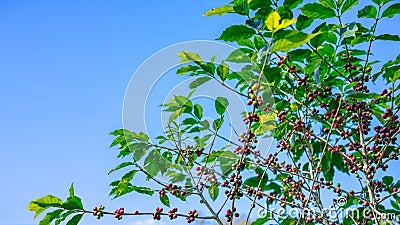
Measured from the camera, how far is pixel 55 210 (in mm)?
1448

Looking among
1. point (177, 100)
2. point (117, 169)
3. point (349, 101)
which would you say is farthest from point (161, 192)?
point (349, 101)

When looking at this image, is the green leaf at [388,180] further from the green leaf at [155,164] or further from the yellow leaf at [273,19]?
the yellow leaf at [273,19]

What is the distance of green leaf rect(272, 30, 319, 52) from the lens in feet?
3.40

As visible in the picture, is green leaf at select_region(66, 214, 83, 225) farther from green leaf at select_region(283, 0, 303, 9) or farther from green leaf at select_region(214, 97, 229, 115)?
green leaf at select_region(283, 0, 303, 9)

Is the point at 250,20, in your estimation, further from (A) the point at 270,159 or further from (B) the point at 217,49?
(A) the point at 270,159

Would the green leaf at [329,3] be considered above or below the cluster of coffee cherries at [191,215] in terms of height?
above

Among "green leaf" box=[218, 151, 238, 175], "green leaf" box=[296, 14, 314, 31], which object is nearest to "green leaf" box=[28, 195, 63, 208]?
"green leaf" box=[218, 151, 238, 175]

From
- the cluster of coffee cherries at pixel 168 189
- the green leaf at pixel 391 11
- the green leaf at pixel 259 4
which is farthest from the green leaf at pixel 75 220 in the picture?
the green leaf at pixel 391 11

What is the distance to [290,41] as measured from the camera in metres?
1.07

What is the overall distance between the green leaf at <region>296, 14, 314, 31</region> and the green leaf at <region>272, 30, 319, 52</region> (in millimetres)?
416

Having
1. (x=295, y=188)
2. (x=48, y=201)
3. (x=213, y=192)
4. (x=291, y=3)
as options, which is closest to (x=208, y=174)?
(x=213, y=192)

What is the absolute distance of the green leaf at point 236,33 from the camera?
1384mm

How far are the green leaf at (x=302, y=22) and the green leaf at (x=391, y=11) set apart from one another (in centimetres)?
31

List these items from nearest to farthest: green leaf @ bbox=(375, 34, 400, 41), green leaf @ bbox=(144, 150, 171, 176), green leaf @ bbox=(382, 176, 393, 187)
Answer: green leaf @ bbox=(375, 34, 400, 41) < green leaf @ bbox=(144, 150, 171, 176) < green leaf @ bbox=(382, 176, 393, 187)
